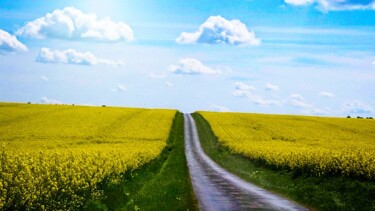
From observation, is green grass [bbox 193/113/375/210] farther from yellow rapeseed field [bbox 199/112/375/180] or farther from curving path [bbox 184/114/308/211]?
curving path [bbox 184/114/308/211]

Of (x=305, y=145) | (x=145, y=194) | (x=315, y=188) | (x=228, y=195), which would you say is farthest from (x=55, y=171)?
(x=305, y=145)

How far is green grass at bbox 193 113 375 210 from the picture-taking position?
2414cm

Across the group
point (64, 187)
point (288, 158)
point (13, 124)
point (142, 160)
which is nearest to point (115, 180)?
point (64, 187)

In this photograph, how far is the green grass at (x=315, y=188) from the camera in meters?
24.1

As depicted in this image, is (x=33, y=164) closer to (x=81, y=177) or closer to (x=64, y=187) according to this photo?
(x=64, y=187)

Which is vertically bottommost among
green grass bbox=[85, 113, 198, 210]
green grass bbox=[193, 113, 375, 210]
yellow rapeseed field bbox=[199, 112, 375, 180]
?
green grass bbox=[85, 113, 198, 210]

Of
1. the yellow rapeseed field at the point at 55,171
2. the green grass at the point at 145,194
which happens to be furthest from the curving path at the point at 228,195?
the yellow rapeseed field at the point at 55,171

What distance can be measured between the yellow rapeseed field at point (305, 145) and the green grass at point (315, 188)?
30.1 inches

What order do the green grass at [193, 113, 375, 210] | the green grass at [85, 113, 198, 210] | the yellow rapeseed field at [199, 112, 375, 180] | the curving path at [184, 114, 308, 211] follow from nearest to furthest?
the green grass at [85, 113, 198, 210] → the curving path at [184, 114, 308, 211] → the green grass at [193, 113, 375, 210] → the yellow rapeseed field at [199, 112, 375, 180]

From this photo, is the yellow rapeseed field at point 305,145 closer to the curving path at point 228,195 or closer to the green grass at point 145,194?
the curving path at point 228,195

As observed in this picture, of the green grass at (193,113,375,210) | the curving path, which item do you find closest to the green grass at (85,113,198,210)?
the curving path

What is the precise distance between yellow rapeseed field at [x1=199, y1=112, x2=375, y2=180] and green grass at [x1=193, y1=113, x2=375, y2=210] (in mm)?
765

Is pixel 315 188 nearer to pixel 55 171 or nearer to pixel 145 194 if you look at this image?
pixel 145 194

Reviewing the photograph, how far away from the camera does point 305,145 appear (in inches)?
2406
